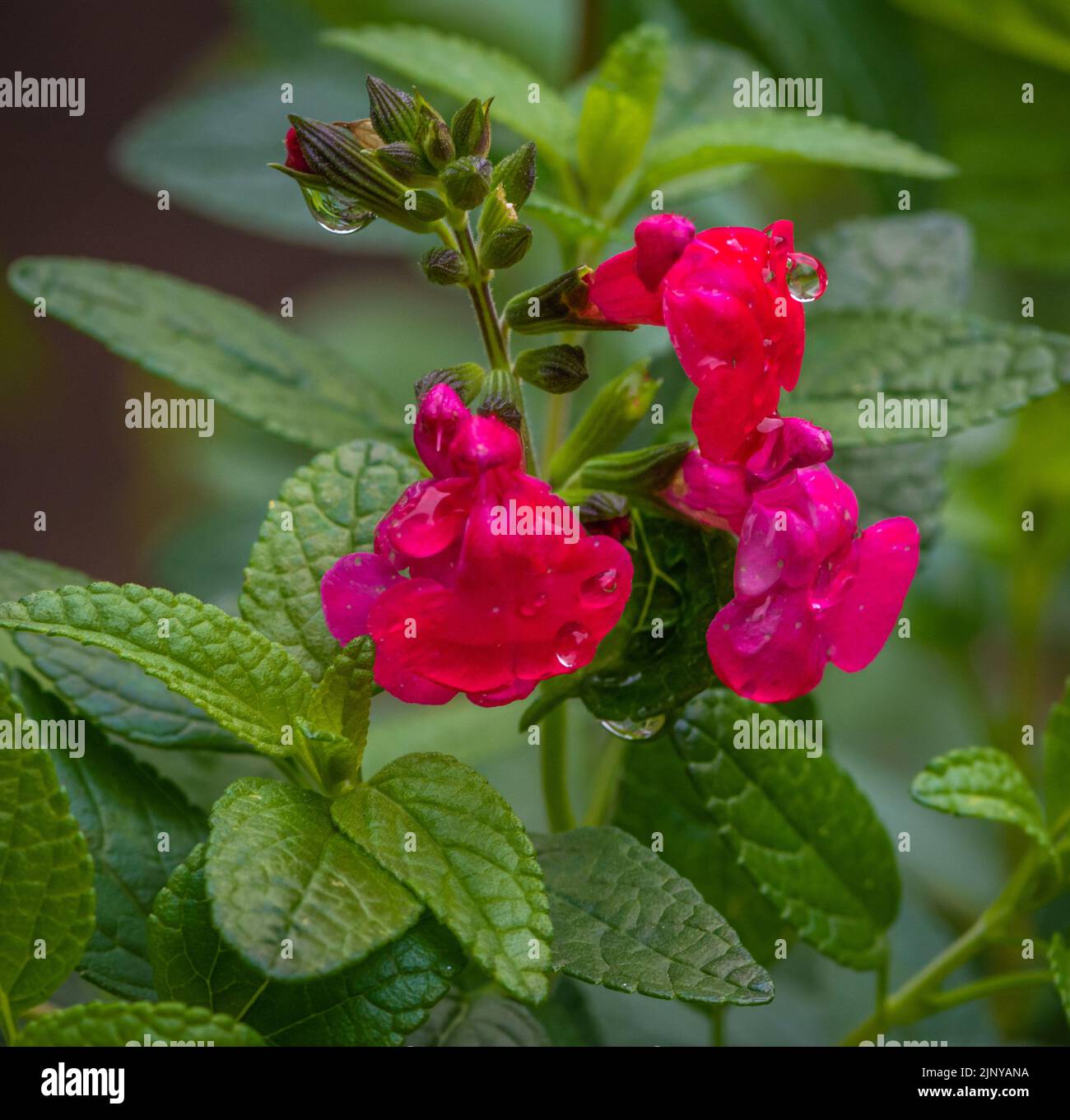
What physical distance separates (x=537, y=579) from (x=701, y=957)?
4.7 inches

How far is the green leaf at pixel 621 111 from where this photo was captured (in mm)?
588

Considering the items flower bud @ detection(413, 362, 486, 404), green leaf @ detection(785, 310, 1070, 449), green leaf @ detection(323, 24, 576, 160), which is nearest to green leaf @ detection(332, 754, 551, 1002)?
flower bud @ detection(413, 362, 486, 404)

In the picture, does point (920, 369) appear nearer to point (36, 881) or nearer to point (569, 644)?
point (569, 644)

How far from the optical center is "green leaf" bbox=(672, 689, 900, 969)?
1.47ft

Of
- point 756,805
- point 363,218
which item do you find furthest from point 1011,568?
point 363,218

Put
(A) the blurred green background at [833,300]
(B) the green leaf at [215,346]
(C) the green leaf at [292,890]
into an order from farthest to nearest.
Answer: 1. (A) the blurred green background at [833,300]
2. (B) the green leaf at [215,346]
3. (C) the green leaf at [292,890]

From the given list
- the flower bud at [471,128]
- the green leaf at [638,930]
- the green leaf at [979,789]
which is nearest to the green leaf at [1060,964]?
the green leaf at [979,789]

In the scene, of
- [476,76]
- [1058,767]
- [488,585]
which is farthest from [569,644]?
[476,76]

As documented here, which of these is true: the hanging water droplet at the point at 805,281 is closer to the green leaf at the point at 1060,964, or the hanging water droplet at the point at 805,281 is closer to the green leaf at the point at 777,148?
the green leaf at the point at 777,148

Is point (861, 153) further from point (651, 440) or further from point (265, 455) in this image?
point (265, 455)

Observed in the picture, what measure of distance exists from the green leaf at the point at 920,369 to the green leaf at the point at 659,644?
111mm

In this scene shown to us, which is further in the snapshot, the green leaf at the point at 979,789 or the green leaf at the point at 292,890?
the green leaf at the point at 979,789

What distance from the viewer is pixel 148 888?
454 mm

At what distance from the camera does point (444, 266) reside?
1.33ft
